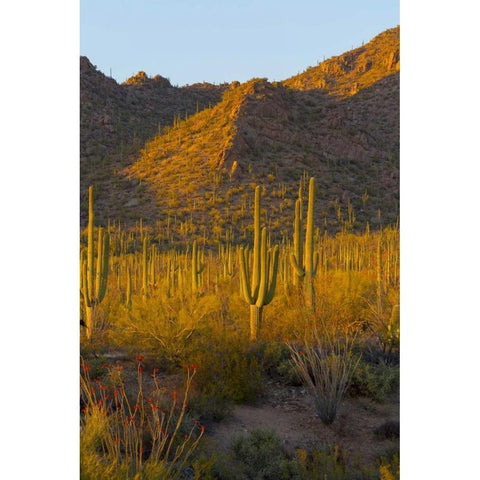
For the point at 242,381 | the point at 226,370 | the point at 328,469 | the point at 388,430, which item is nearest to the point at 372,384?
the point at 388,430

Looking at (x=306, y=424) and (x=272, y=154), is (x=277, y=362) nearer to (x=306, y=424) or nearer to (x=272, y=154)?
(x=306, y=424)

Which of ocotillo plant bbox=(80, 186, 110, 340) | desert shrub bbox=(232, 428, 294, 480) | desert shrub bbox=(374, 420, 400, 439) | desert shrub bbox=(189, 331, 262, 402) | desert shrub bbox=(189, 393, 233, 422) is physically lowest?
desert shrub bbox=(374, 420, 400, 439)

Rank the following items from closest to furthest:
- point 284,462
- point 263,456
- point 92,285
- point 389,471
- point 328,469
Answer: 1. point 389,471
2. point 328,469
3. point 284,462
4. point 263,456
5. point 92,285

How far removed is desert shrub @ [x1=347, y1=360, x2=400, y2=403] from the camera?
5203mm

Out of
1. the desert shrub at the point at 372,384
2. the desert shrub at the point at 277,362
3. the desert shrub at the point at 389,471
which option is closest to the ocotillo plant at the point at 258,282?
the desert shrub at the point at 277,362

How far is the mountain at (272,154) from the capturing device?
68.4 ft

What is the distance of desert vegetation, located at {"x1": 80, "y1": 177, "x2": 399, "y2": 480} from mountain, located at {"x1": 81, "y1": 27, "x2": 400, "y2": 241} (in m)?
10.4

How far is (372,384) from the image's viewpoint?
17.2 feet

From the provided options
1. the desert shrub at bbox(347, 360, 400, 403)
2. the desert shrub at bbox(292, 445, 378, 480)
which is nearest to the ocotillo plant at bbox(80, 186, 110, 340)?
the desert shrub at bbox(347, 360, 400, 403)

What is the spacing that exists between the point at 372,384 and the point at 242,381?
1.34 meters

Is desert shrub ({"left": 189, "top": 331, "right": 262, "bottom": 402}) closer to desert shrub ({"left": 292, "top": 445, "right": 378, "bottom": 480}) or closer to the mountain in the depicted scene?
desert shrub ({"left": 292, "top": 445, "right": 378, "bottom": 480})
